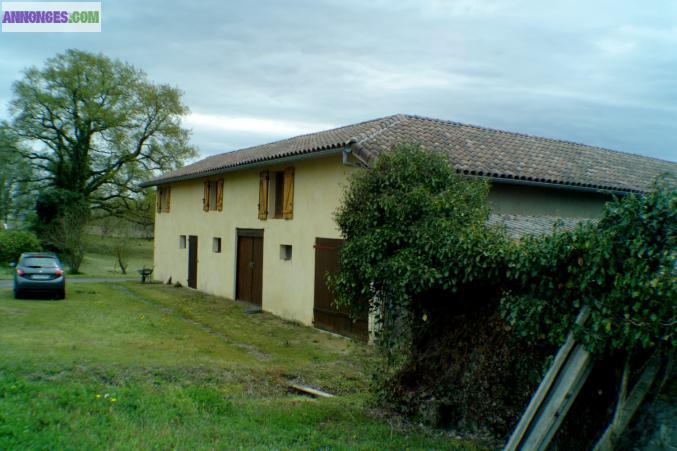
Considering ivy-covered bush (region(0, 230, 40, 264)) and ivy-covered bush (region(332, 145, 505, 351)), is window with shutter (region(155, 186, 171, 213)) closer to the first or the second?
ivy-covered bush (region(0, 230, 40, 264))

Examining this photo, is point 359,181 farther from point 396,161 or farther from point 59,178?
point 59,178

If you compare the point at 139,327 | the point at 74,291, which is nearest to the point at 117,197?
the point at 74,291

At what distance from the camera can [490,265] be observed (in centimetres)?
542

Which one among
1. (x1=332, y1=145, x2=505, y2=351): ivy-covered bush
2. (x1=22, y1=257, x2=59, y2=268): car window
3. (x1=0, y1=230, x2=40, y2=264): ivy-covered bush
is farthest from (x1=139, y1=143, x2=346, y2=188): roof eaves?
(x1=0, y1=230, x2=40, y2=264): ivy-covered bush

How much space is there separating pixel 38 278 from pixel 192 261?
6128mm

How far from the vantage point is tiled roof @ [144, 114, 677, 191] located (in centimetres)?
1295

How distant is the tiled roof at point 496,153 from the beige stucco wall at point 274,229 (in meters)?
0.76

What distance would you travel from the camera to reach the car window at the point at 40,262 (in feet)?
59.5

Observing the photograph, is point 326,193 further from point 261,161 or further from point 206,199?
point 206,199

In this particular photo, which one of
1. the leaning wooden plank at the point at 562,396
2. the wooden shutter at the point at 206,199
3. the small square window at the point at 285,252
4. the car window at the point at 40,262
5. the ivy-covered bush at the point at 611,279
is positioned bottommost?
the car window at the point at 40,262

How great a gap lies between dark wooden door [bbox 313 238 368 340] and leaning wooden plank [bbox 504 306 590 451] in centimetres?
776

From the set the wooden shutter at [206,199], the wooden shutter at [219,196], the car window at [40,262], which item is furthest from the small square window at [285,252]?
the car window at [40,262]

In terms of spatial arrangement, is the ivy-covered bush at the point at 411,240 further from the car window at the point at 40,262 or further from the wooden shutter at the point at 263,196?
the car window at the point at 40,262

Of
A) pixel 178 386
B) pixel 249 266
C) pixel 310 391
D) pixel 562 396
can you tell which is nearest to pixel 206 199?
pixel 249 266
